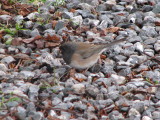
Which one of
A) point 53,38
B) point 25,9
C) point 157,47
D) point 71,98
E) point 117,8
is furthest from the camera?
point 117,8

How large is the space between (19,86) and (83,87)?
1.87 ft

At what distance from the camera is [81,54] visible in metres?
4.48

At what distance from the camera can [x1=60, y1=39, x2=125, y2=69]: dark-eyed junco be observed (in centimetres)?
440

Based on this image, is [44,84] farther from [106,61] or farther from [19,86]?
[106,61]

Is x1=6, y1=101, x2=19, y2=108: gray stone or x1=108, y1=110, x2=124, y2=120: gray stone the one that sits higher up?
x1=6, y1=101, x2=19, y2=108: gray stone

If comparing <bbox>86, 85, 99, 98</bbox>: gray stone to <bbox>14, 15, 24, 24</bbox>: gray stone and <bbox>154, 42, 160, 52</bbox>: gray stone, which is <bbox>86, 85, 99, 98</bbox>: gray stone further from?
<bbox>14, 15, 24, 24</bbox>: gray stone

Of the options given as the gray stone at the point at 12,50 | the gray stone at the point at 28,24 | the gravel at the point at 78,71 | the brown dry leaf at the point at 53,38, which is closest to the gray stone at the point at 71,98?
the gravel at the point at 78,71

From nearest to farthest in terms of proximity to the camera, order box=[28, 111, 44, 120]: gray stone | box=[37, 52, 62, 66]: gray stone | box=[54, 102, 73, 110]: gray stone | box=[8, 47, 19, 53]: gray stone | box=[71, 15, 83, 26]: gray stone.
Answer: box=[28, 111, 44, 120]: gray stone < box=[54, 102, 73, 110]: gray stone < box=[37, 52, 62, 66]: gray stone < box=[8, 47, 19, 53]: gray stone < box=[71, 15, 83, 26]: gray stone

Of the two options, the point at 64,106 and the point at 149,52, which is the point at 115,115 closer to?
the point at 64,106

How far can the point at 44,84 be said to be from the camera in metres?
3.98

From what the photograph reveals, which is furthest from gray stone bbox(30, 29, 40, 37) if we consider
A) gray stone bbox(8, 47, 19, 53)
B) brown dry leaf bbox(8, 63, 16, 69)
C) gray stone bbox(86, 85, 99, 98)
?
gray stone bbox(86, 85, 99, 98)

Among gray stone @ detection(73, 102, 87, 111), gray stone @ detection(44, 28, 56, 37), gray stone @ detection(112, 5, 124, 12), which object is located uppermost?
gray stone @ detection(112, 5, 124, 12)

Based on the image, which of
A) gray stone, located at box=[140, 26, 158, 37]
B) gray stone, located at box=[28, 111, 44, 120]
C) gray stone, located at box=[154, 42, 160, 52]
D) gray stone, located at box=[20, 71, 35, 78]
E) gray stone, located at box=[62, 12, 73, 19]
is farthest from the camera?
gray stone, located at box=[62, 12, 73, 19]

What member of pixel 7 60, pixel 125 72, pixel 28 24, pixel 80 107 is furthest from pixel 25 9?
pixel 80 107
